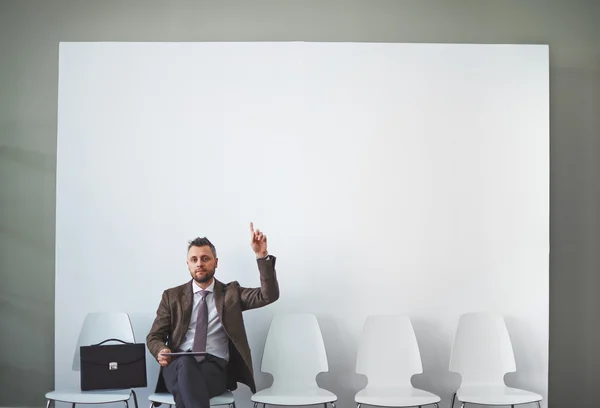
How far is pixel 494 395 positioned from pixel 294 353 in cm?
127

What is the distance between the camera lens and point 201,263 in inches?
168

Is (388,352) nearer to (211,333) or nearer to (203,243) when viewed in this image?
(211,333)

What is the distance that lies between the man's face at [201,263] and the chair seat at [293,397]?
2.57 ft

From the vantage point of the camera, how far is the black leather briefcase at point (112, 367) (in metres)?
4.06

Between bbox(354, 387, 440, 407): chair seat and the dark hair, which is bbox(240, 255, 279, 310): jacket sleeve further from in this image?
bbox(354, 387, 440, 407): chair seat

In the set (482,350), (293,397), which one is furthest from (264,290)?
(482,350)

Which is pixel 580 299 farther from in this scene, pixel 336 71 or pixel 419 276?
pixel 336 71

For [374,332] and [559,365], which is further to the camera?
[559,365]

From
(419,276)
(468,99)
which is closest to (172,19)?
(468,99)

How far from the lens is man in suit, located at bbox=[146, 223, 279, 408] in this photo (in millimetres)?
4086

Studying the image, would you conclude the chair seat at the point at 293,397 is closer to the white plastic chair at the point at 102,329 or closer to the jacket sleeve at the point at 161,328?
the jacket sleeve at the point at 161,328

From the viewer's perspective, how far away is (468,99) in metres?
4.80

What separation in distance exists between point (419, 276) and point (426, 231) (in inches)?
12.4

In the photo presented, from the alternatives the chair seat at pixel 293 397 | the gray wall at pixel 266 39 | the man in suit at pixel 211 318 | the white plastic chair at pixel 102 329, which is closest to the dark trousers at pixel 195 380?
the man in suit at pixel 211 318
